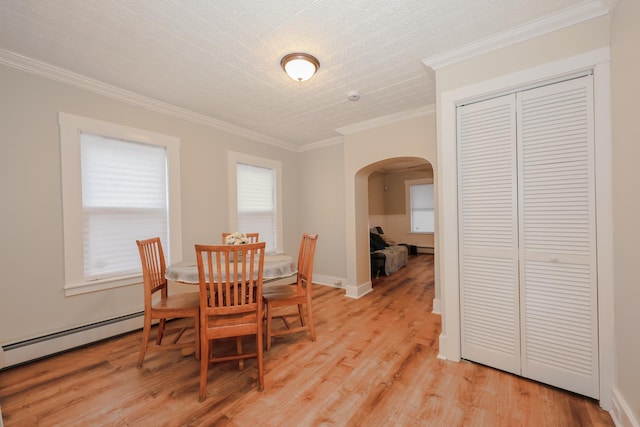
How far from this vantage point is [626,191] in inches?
55.2

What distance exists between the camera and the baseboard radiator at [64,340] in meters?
2.09

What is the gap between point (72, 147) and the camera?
2402 millimetres

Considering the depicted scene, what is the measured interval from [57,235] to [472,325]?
12.2 ft

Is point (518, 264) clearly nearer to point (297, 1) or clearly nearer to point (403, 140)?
point (403, 140)

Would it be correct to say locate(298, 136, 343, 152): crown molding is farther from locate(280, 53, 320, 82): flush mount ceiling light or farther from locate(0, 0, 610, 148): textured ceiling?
locate(280, 53, 320, 82): flush mount ceiling light

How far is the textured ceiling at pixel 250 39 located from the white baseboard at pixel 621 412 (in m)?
2.36

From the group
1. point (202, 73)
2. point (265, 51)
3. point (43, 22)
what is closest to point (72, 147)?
point (43, 22)

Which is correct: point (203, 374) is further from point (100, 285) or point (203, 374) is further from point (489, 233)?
point (489, 233)

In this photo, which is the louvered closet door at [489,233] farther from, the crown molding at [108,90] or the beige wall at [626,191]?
the crown molding at [108,90]

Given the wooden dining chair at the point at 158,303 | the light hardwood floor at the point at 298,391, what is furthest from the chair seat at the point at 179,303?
the light hardwood floor at the point at 298,391

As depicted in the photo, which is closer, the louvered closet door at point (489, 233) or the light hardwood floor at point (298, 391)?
the light hardwood floor at point (298, 391)

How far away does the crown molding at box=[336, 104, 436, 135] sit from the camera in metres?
3.22

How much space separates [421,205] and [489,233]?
19.7 ft

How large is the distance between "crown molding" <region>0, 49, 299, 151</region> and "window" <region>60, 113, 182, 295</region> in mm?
314
